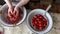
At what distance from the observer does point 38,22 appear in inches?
35.9

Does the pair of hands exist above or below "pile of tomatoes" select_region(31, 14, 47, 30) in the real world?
above

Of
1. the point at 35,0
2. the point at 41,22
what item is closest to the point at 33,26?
the point at 41,22

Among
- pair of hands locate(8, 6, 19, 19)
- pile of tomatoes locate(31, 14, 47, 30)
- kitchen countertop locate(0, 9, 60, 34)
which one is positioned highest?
pair of hands locate(8, 6, 19, 19)

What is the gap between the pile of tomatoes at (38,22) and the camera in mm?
910

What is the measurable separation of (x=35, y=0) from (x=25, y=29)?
0.17 meters

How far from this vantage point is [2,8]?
946 mm

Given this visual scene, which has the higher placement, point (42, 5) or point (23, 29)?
point (42, 5)

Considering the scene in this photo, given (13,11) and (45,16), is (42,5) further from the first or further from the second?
(13,11)

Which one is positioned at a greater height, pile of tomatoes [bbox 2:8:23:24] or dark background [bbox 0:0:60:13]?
dark background [bbox 0:0:60:13]

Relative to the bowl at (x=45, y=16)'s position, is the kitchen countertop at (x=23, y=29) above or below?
below

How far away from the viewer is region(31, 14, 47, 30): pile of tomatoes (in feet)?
2.98

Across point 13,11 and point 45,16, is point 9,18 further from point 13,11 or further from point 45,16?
point 45,16

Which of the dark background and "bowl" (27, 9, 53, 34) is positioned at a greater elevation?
the dark background

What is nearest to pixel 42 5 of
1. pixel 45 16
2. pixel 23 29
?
pixel 45 16
